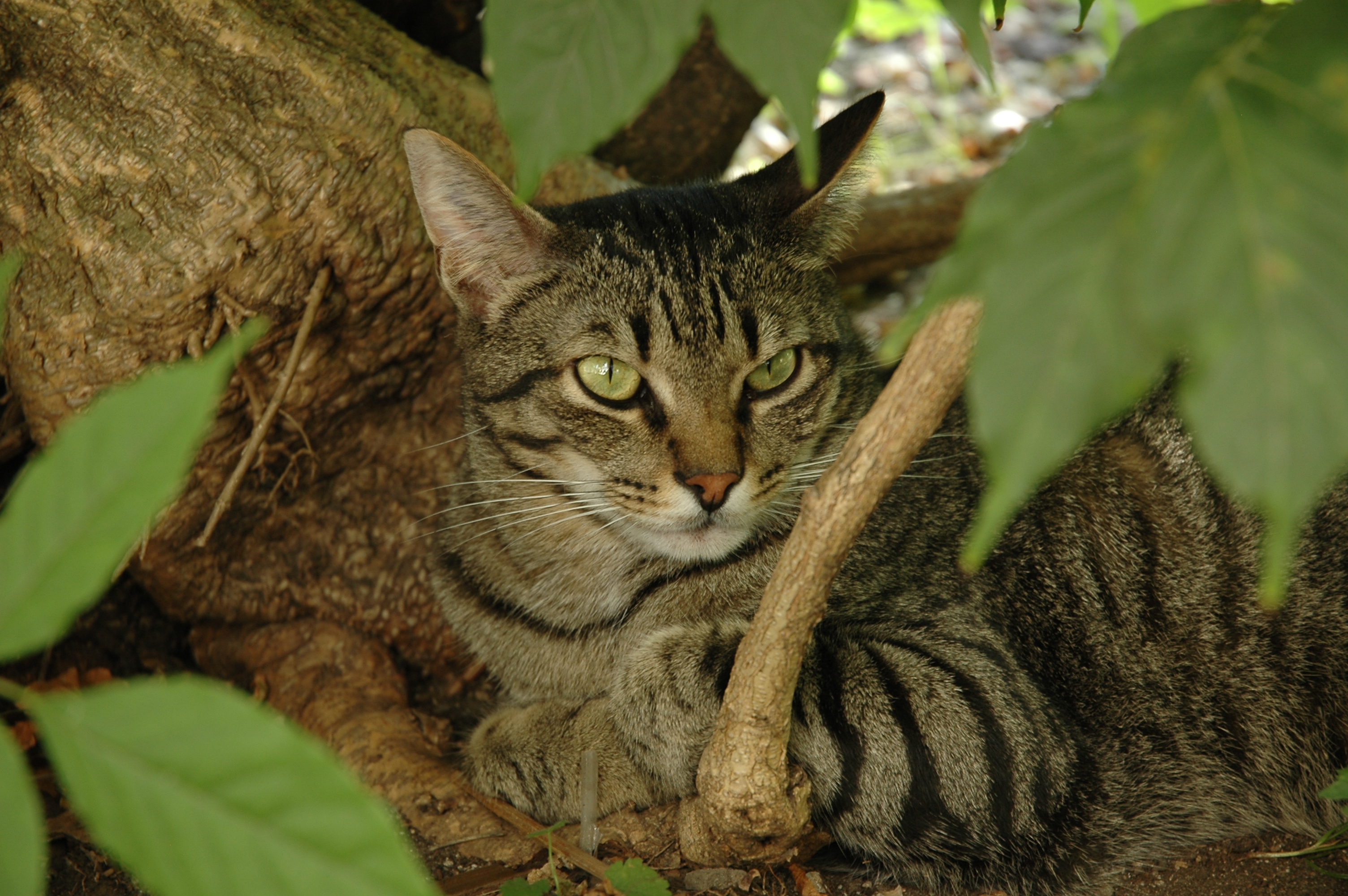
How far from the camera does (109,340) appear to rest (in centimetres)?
260

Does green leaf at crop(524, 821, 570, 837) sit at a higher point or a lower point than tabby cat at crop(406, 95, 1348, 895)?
lower

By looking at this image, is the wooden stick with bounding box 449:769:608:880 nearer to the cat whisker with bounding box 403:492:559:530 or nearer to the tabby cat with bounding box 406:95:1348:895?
the tabby cat with bounding box 406:95:1348:895

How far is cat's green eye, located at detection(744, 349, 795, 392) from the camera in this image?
2.51 m

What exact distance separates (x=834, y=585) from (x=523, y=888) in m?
0.97

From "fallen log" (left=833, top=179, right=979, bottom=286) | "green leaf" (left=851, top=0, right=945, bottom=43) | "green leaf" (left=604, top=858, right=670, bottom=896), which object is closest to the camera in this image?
"green leaf" (left=604, top=858, right=670, bottom=896)

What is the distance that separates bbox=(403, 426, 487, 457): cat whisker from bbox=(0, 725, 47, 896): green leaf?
1928 millimetres

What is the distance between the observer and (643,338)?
241 centimetres

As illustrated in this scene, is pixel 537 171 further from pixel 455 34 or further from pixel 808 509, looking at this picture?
pixel 455 34

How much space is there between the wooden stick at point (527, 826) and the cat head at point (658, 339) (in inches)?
29.7

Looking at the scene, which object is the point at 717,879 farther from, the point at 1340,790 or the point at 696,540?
the point at 1340,790

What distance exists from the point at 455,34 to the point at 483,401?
1711mm


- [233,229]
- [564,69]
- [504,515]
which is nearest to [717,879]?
[504,515]

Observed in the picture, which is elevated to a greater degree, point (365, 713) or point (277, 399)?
point (277, 399)

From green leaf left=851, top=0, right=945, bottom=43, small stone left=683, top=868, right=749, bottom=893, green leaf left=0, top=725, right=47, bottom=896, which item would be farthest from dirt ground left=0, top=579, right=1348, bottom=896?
green leaf left=851, top=0, right=945, bottom=43
